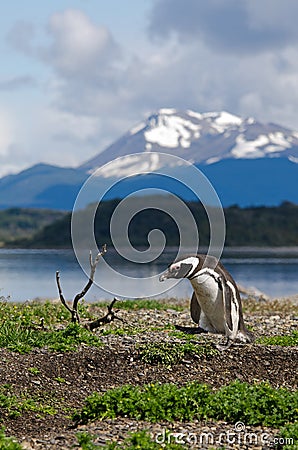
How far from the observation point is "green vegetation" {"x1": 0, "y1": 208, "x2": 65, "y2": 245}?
13088cm

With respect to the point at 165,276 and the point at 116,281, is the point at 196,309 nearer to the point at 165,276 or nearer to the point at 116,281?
the point at 165,276

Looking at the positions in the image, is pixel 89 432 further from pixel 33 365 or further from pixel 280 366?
pixel 280 366

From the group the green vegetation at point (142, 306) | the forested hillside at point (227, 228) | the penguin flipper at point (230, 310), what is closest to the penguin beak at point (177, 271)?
the penguin flipper at point (230, 310)

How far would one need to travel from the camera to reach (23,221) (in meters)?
141

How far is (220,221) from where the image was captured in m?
12.9

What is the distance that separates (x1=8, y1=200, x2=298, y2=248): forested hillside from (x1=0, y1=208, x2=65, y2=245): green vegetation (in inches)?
662

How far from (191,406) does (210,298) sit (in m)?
3.48

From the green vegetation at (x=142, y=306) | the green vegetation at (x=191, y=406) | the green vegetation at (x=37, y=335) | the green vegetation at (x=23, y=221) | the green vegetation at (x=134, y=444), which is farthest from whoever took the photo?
the green vegetation at (x=23, y=221)

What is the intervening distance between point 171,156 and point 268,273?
48733 millimetres

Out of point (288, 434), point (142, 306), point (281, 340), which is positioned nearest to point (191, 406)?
point (288, 434)

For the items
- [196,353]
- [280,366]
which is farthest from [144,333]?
[280,366]

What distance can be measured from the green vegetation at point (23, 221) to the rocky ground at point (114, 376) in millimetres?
110722

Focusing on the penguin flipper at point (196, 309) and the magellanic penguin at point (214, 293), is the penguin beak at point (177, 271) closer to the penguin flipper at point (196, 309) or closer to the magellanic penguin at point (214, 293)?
the magellanic penguin at point (214, 293)

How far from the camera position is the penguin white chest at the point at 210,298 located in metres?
12.3
